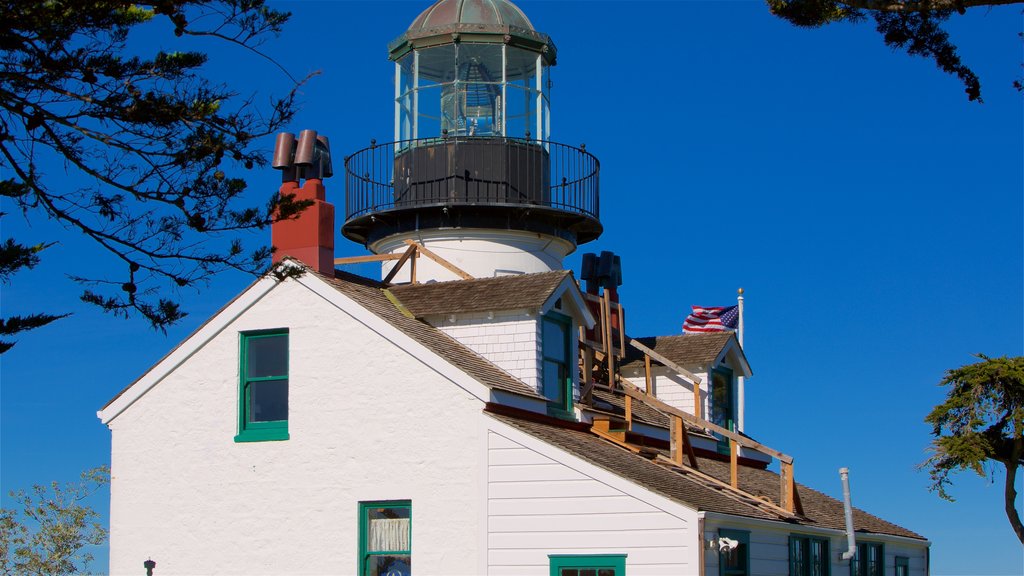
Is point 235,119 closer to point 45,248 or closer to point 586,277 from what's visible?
point 45,248

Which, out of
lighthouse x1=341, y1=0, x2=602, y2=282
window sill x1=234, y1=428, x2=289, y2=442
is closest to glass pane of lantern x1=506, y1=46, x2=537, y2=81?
lighthouse x1=341, y1=0, x2=602, y2=282

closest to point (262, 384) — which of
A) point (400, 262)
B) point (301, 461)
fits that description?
point (301, 461)

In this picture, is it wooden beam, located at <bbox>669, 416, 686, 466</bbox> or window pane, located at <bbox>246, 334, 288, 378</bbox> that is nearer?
window pane, located at <bbox>246, 334, 288, 378</bbox>

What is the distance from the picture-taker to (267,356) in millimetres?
22703

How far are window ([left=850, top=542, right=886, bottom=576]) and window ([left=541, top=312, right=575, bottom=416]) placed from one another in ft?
19.2

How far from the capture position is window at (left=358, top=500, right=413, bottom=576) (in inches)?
826

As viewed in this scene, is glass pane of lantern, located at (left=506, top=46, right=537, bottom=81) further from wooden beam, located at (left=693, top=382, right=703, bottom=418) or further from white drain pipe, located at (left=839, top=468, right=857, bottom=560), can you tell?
white drain pipe, located at (left=839, top=468, right=857, bottom=560)

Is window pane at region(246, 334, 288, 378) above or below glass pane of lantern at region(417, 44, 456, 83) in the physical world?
below

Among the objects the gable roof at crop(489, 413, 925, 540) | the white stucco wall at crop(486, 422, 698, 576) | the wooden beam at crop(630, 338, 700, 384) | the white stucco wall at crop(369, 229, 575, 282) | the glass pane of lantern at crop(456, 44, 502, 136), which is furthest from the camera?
the wooden beam at crop(630, 338, 700, 384)

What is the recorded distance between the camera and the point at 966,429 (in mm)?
32781

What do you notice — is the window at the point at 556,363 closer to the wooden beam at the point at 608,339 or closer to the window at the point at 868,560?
the wooden beam at the point at 608,339

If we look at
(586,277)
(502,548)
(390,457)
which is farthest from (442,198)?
(502,548)

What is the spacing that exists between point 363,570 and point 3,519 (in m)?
13.9

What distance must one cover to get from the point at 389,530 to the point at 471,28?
1038cm
